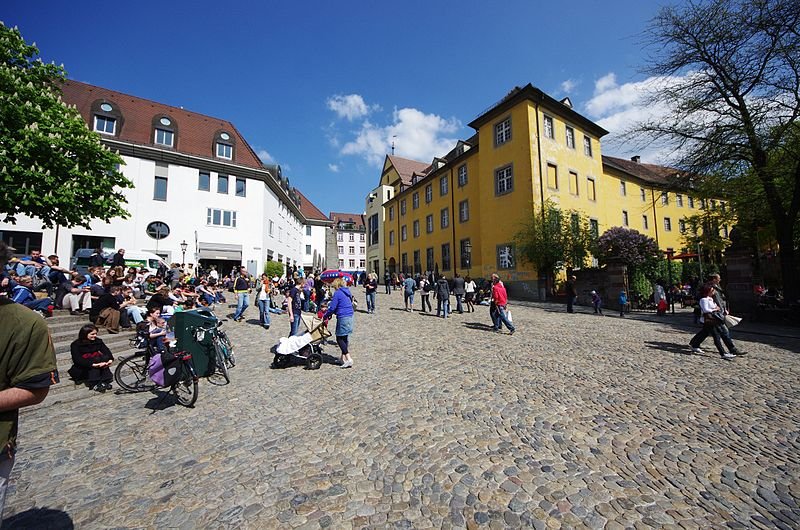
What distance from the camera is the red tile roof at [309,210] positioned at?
54219 mm

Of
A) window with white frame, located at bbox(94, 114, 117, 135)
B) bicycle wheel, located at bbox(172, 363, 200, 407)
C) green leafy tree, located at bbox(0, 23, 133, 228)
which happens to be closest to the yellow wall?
bicycle wheel, located at bbox(172, 363, 200, 407)

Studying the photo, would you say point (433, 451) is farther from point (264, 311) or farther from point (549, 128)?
point (549, 128)

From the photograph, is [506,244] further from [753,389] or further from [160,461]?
[160,461]

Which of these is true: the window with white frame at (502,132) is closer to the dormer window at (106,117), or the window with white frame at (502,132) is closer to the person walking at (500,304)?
the person walking at (500,304)

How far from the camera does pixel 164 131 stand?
2900cm

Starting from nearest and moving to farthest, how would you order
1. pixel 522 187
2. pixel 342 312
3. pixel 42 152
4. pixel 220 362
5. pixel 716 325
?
pixel 220 362 → pixel 342 312 → pixel 716 325 → pixel 42 152 → pixel 522 187

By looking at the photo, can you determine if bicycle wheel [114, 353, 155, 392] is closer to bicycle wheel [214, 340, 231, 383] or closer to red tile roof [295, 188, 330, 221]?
bicycle wheel [214, 340, 231, 383]

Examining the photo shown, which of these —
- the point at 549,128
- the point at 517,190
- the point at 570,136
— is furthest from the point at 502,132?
the point at 570,136

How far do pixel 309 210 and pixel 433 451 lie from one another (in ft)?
180

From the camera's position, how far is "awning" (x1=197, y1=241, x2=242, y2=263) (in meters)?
28.8

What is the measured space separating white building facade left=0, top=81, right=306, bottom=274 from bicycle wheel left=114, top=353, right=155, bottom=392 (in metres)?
19.3

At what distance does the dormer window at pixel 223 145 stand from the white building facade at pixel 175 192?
84 millimetres

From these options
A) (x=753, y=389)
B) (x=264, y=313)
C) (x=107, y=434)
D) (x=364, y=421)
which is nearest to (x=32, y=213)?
(x=264, y=313)

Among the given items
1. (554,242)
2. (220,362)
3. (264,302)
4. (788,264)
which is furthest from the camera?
(554,242)
